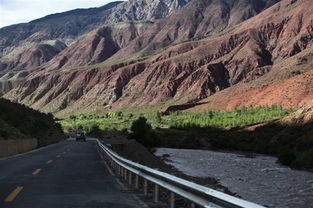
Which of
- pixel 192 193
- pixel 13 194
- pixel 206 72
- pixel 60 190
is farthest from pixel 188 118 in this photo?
pixel 192 193

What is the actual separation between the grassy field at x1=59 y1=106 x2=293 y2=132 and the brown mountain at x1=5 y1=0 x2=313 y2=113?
763cm

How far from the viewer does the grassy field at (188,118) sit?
99.3m

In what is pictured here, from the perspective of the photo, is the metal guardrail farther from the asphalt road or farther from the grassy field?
the grassy field

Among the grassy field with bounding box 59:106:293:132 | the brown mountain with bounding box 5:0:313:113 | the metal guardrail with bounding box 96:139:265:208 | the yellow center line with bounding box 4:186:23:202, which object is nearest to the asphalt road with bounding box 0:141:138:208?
the yellow center line with bounding box 4:186:23:202

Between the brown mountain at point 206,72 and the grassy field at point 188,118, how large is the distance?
300 inches

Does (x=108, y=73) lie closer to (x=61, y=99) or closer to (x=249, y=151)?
(x=61, y=99)

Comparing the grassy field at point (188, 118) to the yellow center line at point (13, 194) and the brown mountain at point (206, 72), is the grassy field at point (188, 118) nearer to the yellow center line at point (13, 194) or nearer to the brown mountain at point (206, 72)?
the brown mountain at point (206, 72)

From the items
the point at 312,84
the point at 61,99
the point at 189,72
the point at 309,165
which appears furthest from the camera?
the point at 61,99

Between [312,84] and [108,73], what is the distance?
93.4 metres

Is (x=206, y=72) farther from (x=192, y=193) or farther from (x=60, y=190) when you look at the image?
(x=192, y=193)

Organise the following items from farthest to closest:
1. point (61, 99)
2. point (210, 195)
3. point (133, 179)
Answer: point (61, 99), point (133, 179), point (210, 195)

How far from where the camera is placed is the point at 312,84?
9981 cm

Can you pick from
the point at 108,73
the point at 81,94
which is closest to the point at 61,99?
the point at 81,94

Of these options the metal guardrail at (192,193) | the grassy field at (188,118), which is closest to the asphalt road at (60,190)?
the metal guardrail at (192,193)
